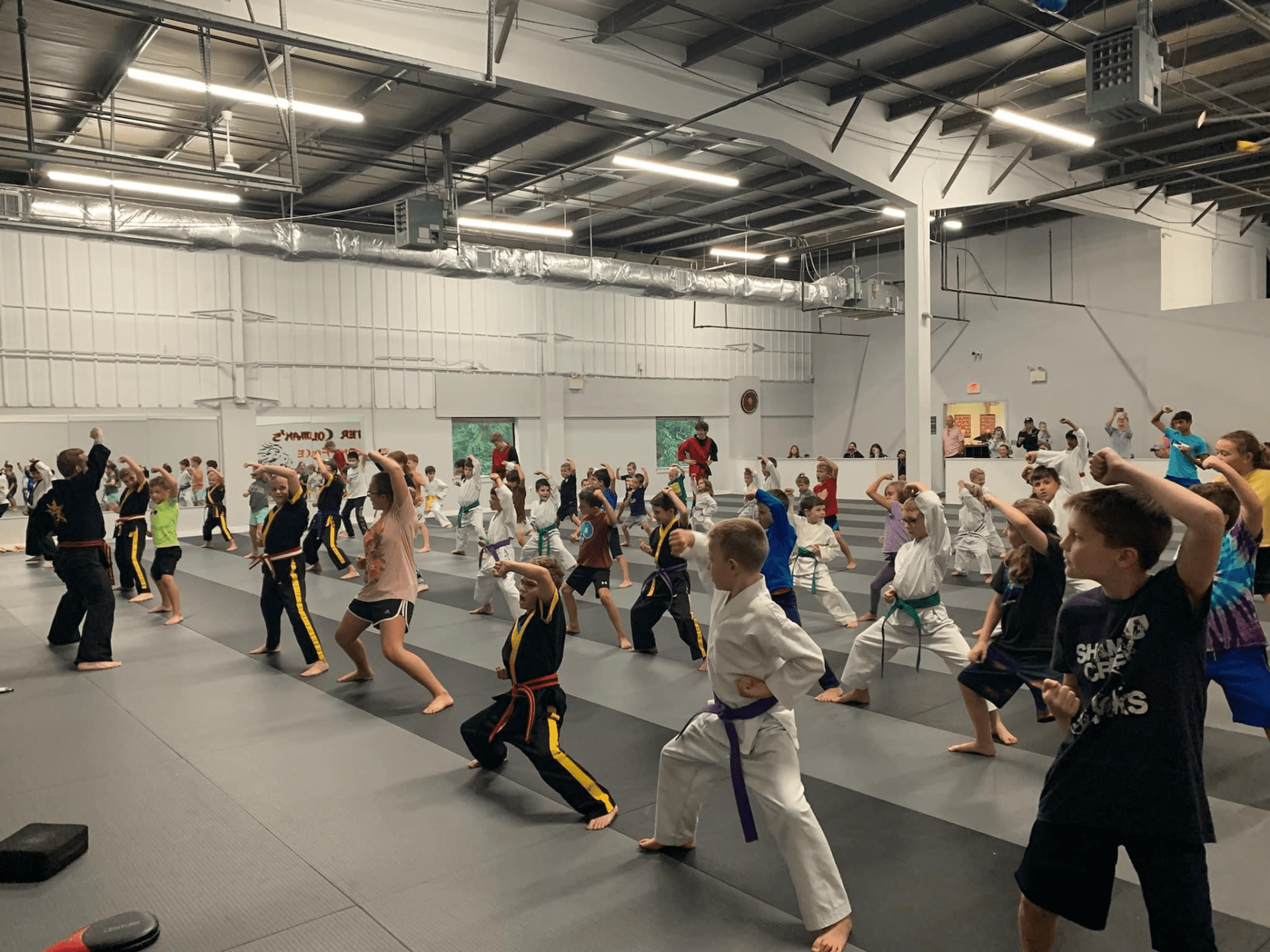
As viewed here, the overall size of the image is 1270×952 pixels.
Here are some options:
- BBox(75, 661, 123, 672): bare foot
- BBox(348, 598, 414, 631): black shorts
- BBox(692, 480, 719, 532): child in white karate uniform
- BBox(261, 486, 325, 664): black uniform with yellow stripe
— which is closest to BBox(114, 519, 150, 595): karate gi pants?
BBox(75, 661, 123, 672): bare foot

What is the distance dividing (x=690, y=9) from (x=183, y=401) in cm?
1361

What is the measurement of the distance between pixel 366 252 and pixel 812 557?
1108 cm

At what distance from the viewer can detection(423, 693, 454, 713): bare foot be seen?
6027 millimetres

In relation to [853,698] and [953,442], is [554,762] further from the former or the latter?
[953,442]

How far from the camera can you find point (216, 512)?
608 inches

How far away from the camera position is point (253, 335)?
758 inches

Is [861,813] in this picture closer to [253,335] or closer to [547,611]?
[547,611]

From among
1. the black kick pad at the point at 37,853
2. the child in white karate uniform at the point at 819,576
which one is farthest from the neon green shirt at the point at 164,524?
the child in white karate uniform at the point at 819,576

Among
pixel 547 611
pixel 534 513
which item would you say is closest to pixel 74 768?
pixel 547 611

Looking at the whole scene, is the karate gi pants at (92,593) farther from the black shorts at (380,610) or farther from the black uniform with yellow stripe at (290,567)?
the black shorts at (380,610)

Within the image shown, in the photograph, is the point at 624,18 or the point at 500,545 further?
the point at 624,18

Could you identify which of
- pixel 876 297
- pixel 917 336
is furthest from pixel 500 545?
pixel 876 297

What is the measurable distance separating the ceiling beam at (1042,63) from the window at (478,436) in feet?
41.3

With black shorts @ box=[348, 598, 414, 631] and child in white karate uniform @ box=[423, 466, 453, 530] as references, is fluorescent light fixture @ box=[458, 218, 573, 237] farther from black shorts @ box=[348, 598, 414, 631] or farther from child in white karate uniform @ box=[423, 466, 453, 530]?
black shorts @ box=[348, 598, 414, 631]
